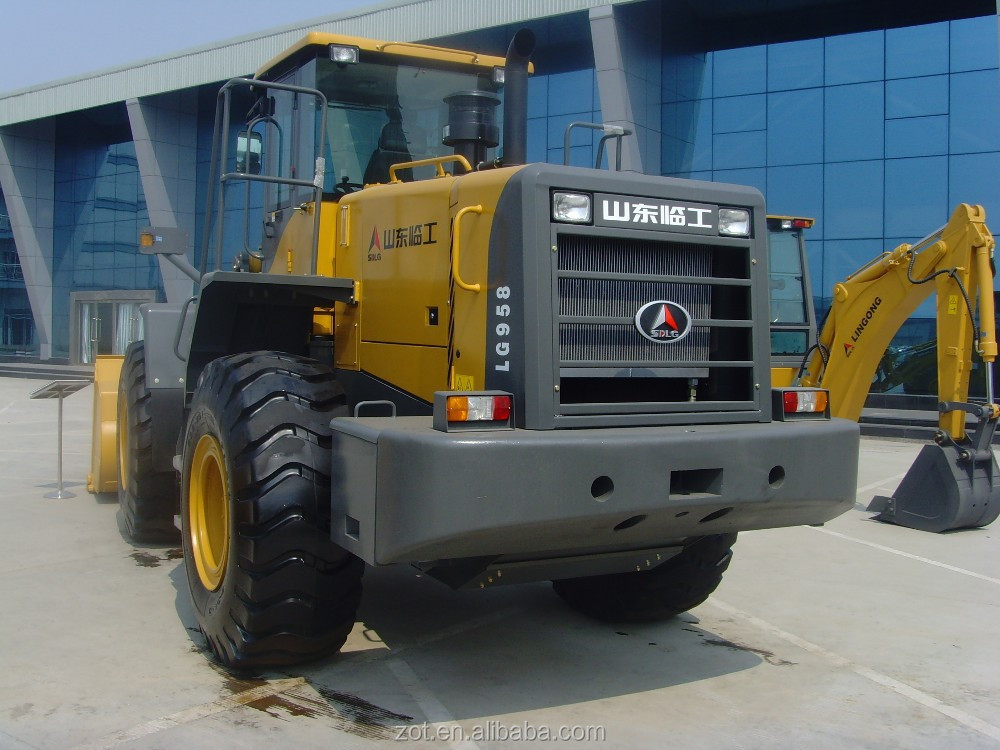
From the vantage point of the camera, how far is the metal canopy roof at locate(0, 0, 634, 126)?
75.2 feet

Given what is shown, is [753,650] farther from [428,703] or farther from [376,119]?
[376,119]

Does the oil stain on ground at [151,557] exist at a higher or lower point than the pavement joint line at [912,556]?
higher

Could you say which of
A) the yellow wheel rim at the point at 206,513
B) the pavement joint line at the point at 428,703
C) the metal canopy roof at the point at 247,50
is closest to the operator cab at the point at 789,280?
the pavement joint line at the point at 428,703

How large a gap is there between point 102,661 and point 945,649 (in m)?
4.28

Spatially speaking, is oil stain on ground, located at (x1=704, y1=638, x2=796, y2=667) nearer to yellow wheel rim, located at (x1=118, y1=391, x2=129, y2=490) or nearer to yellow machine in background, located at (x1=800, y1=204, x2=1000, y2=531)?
yellow machine in background, located at (x1=800, y1=204, x2=1000, y2=531)

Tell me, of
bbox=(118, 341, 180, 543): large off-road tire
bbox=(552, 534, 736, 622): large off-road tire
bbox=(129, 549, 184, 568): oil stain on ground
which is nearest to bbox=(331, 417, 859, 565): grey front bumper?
bbox=(552, 534, 736, 622): large off-road tire

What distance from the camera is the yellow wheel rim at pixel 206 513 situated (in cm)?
502

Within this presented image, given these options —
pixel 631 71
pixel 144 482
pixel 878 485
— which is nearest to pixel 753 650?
pixel 144 482

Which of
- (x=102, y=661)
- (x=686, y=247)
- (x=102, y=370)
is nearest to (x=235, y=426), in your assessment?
(x=102, y=661)

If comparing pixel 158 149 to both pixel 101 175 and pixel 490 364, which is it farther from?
pixel 490 364

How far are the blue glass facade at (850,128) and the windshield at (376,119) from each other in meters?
18.6

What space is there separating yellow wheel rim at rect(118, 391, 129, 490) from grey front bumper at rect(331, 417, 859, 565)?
12.8 feet

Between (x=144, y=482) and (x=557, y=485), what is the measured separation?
4240 mm

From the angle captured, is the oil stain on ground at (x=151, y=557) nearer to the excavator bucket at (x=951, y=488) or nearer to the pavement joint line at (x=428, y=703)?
the pavement joint line at (x=428, y=703)
